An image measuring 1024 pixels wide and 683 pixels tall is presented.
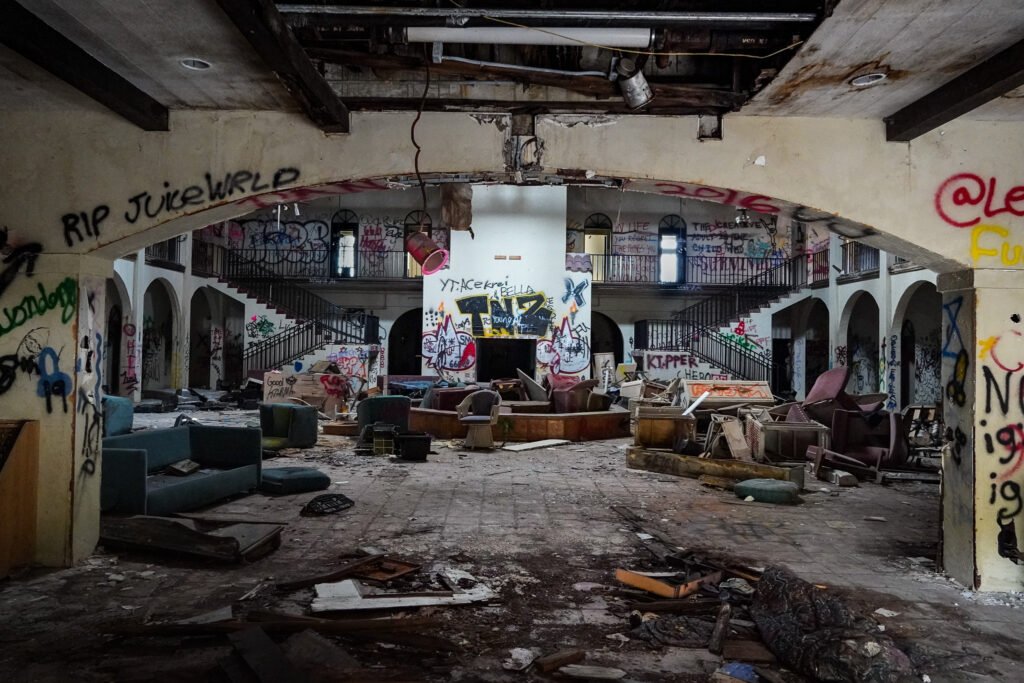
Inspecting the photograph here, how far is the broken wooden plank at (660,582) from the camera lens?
15.2 ft

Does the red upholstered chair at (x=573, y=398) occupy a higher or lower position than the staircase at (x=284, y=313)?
lower

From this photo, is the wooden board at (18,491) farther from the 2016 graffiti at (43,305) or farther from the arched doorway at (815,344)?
the arched doorway at (815,344)

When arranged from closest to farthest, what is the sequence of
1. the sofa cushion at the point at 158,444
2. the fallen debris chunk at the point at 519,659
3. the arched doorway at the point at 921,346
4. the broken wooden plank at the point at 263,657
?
the broken wooden plank at the point at 263,657 < the fallen debris chunk at the point at 519,659 < the sofa cushion at the point at 158,444 < the arched doorway at the point at 921,346

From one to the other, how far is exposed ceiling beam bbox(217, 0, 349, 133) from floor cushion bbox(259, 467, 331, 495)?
447cm

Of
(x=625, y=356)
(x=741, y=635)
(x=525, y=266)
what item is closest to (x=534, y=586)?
(x=741, y=635)

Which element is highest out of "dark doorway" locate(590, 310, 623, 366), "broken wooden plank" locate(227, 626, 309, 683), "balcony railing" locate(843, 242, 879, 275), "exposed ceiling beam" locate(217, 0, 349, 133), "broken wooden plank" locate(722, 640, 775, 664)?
"balcony railing" locate(843, 242, 879, 275)

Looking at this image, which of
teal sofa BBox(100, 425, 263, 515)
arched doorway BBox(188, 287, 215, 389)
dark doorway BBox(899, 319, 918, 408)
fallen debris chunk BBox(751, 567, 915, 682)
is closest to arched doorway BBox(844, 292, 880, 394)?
dark doorway BBox(899, 319, 918, 408)

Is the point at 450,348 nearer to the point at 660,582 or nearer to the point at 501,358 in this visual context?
the point at 501,358

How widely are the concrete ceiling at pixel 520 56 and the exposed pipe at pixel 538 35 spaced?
17cm

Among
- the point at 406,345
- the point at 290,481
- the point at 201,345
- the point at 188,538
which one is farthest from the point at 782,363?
the point at 188,538

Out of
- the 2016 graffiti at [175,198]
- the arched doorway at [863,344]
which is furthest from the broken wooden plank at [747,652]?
the arched doorway at [863,344]

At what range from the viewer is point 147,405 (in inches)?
679

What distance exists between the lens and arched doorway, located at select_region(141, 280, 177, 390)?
2259 centimetres

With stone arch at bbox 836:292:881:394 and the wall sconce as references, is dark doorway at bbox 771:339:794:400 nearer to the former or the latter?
stone arch at bbox 836:292:881:394
